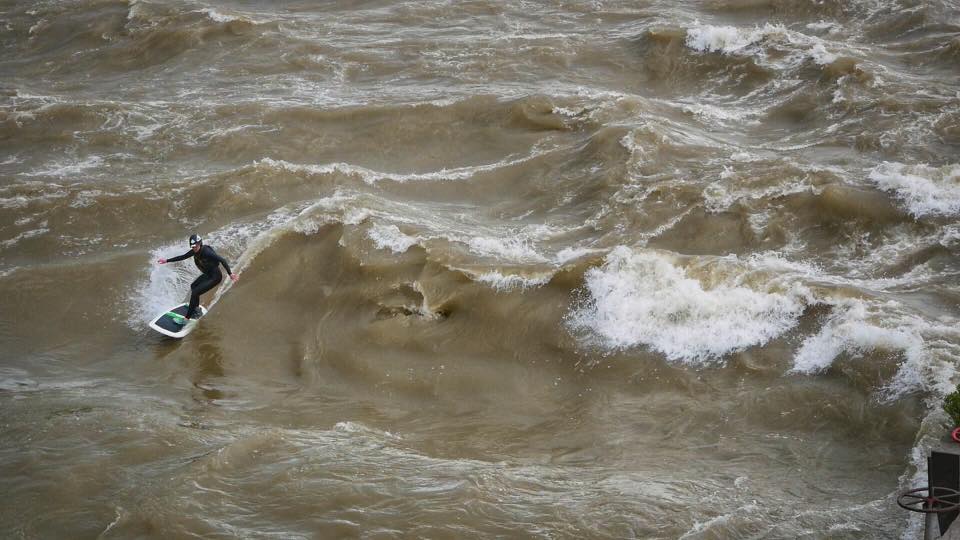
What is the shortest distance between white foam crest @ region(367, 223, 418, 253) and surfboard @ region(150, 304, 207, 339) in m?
2.66

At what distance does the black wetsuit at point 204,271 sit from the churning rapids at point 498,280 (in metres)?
0.44

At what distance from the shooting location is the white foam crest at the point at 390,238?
46.1ft

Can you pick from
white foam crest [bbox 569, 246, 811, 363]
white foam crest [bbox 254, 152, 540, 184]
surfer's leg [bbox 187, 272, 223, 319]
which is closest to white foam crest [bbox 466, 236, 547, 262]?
white foam crest [bbox 569, 246, 811, 363]

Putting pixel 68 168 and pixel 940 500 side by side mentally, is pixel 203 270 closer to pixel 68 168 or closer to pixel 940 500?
pixel 68 168

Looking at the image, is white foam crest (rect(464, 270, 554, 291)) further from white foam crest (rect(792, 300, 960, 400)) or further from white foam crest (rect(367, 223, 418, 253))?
white foam crest (rect(792, 300, 960, 400))

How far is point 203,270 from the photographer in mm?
13570

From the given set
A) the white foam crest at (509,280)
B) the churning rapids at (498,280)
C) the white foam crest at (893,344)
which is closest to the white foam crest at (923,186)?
the churning rapids at (498,280)

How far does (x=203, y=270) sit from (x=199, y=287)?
28 centimetres

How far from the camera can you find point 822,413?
10.4 meters

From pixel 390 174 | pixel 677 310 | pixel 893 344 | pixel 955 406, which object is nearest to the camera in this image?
pixel 955 406

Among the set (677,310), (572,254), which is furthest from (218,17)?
(677,310)

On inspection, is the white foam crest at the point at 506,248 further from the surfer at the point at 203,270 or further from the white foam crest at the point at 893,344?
the white foam crest at the point at 893,344

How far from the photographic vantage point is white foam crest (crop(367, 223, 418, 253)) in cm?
1404

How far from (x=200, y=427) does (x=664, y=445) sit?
5143 millimetres
